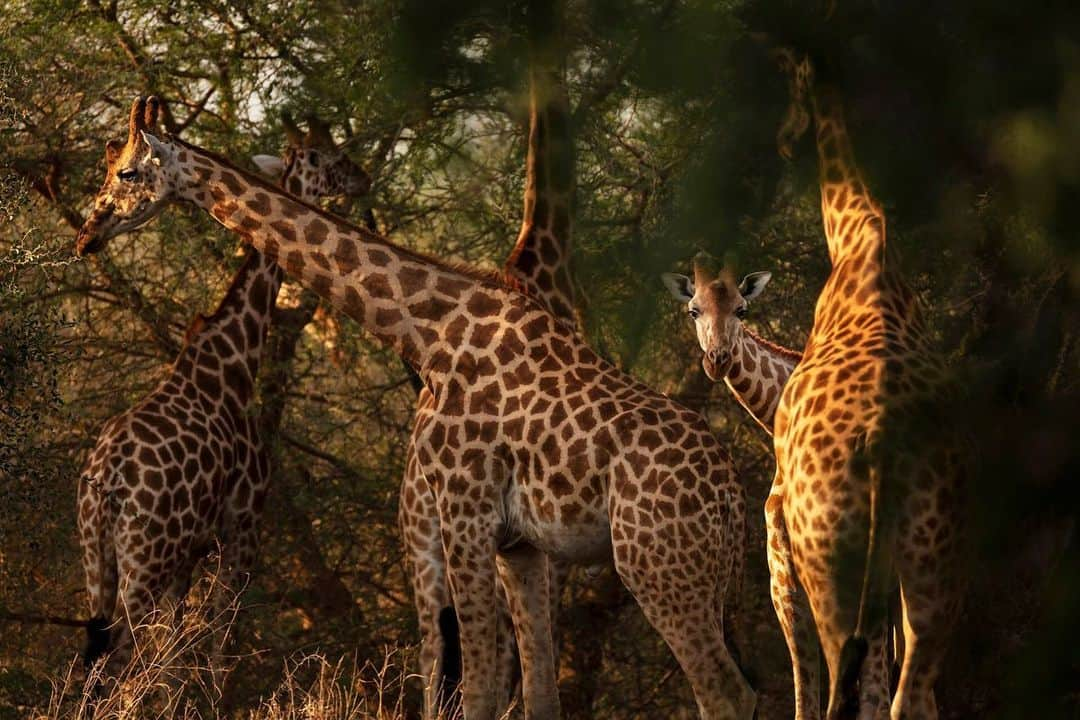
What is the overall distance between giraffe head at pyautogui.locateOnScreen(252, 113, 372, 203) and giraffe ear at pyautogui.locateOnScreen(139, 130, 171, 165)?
1724 millimetres

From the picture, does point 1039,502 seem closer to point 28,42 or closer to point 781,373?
point 781,373

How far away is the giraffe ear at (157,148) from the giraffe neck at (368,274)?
27 cm

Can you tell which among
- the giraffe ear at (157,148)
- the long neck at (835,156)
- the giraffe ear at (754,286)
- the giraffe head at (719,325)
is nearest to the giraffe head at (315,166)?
the giraffe ear at (157,148)

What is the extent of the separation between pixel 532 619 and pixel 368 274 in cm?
145

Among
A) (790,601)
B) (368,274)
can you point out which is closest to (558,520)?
(790,601)

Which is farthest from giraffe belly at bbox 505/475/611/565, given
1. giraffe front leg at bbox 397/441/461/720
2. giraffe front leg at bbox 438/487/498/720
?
giraffe front leg at bbox 397/441/461/720

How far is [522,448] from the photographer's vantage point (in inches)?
235

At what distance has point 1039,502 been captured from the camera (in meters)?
1.04

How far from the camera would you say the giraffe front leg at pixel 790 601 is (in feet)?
18.7

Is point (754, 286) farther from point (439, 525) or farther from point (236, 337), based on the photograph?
point (236, 337)

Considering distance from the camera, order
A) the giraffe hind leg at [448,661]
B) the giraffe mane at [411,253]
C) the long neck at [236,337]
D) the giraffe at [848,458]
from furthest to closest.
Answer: the long neck at [236,337] < the giraffe hind leg at [448,661] < the giraffe mane at [411,253] < the giraffe at [848,458]

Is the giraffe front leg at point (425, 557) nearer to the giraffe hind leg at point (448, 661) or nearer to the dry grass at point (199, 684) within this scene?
the dry grass at point (199, 684)

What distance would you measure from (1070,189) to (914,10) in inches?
6.0

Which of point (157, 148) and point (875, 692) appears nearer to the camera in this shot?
point (875, 692)
